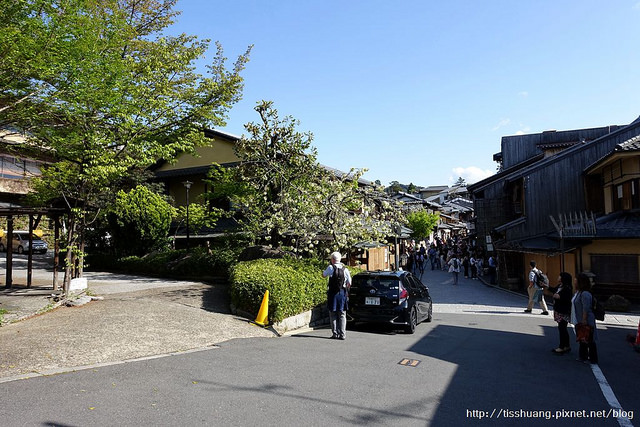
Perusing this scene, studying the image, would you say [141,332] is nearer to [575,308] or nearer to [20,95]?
[20,95]

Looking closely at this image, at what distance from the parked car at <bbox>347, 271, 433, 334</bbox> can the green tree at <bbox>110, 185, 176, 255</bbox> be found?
14.9 metres

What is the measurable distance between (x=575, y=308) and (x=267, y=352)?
18.8ft

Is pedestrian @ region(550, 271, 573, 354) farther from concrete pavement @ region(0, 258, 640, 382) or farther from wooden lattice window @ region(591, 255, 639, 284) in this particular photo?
wooden lattice window @ region(591, 255, 639, 284)

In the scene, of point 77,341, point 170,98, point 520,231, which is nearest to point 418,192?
point 520,231

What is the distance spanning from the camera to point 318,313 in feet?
37.7

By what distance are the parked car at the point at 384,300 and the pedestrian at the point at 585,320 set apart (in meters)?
3.62

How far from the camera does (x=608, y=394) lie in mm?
5855

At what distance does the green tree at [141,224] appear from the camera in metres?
21.6

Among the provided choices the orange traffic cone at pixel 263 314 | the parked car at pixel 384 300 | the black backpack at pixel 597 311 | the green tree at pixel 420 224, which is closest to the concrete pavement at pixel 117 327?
the orange traffic cone at pixel 263 314

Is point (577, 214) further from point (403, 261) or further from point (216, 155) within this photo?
point (216, 155)

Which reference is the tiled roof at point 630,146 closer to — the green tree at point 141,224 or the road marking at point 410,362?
the road marking at point 410,362

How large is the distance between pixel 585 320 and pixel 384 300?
4.24 metres

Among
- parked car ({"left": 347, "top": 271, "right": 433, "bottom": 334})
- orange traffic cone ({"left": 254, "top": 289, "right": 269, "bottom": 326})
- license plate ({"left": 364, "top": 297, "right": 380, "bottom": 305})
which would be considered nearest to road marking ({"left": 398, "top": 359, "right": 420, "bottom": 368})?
parked car ({"left": 347, "top": 271, "right": 433, "bottom": 334})

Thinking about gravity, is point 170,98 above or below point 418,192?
below
